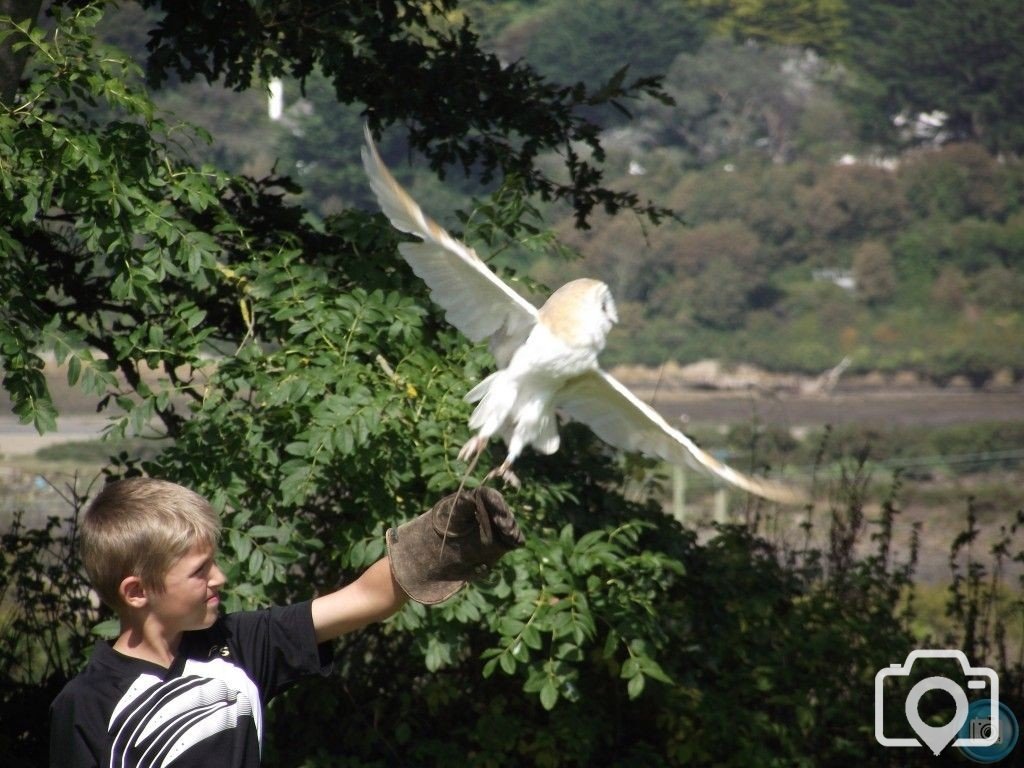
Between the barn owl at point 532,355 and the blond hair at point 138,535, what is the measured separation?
0.95 m

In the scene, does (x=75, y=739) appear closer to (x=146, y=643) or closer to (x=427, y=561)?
(x=146, y=643)

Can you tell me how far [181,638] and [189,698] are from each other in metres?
0.13

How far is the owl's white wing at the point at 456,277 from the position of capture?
302 cm

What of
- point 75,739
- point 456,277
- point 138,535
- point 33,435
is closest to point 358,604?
point 138,535

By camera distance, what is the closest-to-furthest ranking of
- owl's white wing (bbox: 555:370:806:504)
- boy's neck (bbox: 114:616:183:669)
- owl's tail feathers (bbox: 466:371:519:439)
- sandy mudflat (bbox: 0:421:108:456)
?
boy's neck (bbox: 114:616:183:669) < owl's tail feathers (bbox: 466:371:519:439) < owl's white wing (bbox: 555:370:806:504) < sandy mudflat (bbox: 0:421:108:456)

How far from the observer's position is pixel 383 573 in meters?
2.38

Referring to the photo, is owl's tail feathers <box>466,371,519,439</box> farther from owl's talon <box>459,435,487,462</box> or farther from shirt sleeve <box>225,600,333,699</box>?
shirt sleeve <box>225,600,333,699</box>

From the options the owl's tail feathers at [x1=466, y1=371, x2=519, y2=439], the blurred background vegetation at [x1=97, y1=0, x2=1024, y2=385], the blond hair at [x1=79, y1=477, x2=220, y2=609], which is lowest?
the blurred background vegetation at [x1=97, y1=0, x2=1024, y2=385]

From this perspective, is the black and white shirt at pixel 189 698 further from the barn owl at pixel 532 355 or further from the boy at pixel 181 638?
the barn owl at pixel 532 355

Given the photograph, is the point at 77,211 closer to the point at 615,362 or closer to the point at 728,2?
the point at 615,362

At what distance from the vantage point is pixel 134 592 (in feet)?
7.11

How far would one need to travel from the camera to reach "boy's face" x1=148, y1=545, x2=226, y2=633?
2.16m

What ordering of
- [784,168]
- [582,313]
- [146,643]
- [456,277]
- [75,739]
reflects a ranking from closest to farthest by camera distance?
[75,739] → [146,643] → [582,313] → [456,277] → [784,168]

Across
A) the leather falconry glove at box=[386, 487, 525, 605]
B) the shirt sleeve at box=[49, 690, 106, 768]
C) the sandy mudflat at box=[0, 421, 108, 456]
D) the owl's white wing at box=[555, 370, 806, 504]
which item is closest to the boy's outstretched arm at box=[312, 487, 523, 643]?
the leather falconry glove at box=[386, 487, 525, 605]
